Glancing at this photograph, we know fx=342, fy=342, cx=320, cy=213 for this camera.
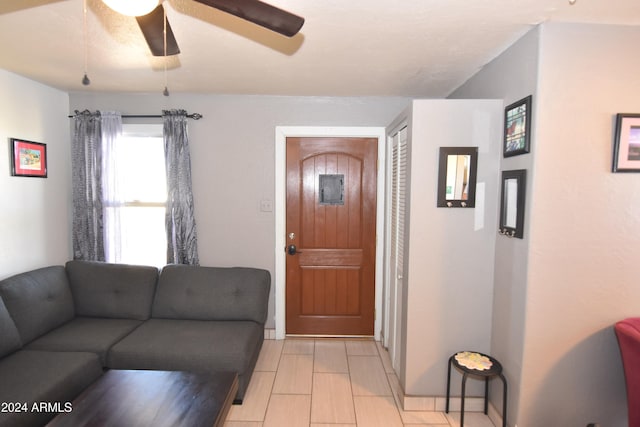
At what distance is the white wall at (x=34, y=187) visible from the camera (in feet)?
8.77

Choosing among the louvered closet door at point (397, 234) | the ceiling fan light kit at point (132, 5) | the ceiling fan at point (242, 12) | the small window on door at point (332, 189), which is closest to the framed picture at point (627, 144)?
the louvered closet door at point (397, 234)

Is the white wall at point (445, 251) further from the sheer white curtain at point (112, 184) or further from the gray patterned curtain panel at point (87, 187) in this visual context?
the gray patterned curtain panel at point (87, 187)

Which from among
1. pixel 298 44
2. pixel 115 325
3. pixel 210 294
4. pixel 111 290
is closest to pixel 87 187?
pixel 111 290

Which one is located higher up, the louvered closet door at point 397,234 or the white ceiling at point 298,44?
the white ceiling at point 298,44

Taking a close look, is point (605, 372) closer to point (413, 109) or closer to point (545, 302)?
point (545, 302)

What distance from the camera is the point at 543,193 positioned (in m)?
1.88

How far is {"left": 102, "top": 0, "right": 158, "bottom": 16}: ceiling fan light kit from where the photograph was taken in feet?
3.68

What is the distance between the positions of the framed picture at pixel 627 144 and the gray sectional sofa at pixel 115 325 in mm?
2546

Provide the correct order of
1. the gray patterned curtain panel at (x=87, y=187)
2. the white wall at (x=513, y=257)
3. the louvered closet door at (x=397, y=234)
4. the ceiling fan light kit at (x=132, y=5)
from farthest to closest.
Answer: the gray patterned curtain panel at (x=87, y=187), the louvered closet door at (x=397, y=234), the white wall at (x=513, y=257), the ceiling fan light kit at (x=132, y=5)

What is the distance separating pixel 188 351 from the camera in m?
2.34

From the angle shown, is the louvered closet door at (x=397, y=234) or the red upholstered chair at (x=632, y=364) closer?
the red upholstered chair at (x=632, y=364)

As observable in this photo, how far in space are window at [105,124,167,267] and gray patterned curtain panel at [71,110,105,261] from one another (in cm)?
11

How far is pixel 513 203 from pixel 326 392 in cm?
188

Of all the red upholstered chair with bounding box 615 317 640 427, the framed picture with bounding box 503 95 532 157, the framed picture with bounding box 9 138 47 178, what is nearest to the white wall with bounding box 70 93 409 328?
the framed picture with bounding box 9 138 47 178
